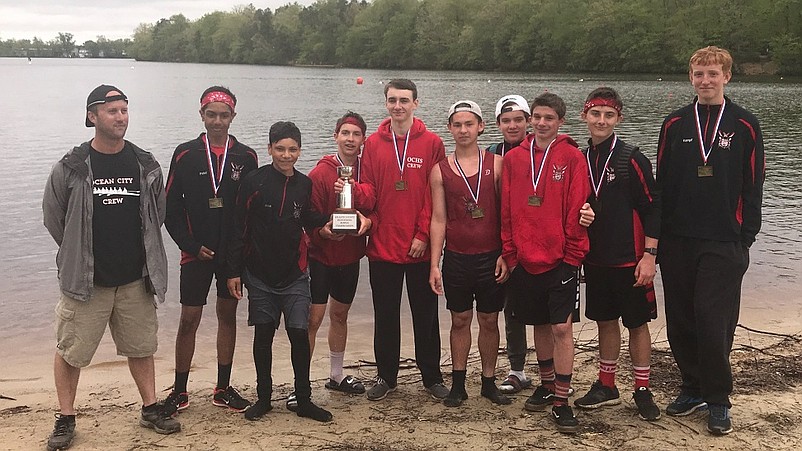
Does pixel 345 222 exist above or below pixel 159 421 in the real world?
above

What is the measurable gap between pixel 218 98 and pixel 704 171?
134 inches

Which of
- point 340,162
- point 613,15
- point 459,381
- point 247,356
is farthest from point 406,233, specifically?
point 613,15

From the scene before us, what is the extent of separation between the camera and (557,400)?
194 inches

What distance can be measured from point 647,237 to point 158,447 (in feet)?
11.6

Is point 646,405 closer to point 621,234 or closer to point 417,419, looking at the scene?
point 621,234

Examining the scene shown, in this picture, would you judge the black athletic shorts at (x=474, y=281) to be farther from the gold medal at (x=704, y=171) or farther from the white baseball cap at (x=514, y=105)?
the gold medal at (x=704, y=171)

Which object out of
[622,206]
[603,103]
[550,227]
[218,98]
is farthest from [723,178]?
[218,98]

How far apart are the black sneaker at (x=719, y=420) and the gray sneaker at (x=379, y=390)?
7.54 ft

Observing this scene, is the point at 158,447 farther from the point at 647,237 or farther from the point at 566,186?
the point at 647,237

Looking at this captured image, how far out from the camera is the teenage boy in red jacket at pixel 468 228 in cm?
514

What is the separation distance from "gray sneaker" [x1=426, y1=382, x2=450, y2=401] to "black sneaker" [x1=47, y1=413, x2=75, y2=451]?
8.32ft

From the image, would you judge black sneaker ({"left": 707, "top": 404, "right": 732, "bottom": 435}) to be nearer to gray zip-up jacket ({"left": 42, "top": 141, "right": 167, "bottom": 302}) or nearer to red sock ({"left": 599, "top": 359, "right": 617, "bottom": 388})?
red sock ({"left": 599, "top": 359, "right": 617, "bottom": 388})

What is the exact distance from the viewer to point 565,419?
4844 mm

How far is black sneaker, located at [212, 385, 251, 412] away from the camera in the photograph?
5302mm
